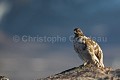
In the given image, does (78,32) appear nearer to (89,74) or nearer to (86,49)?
(86,49)

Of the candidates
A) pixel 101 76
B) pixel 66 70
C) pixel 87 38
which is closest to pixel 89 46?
pixel 87 38

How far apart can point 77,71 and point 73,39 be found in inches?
168

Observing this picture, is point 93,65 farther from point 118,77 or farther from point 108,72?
point 118,77

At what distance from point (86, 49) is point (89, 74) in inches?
179

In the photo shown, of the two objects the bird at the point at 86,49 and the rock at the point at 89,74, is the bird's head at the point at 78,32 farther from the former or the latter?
the rock at the point at 89,74

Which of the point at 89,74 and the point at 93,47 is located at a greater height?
the point at 93,47

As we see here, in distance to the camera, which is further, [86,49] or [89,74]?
[86,49]

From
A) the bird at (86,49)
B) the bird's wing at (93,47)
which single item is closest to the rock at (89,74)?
the bird at (86,49)

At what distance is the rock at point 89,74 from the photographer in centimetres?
2294

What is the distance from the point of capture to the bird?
1093 inches

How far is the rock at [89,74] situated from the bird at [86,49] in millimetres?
1914

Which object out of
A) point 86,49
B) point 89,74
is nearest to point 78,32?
point 86,49

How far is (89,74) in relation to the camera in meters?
23.8

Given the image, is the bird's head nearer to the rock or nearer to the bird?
the bird
